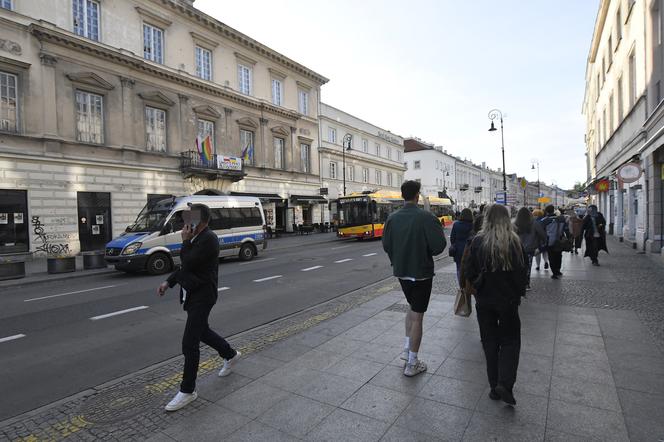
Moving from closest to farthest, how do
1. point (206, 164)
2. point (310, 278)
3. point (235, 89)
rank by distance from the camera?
point (310, 278) < point (206, 164) < point (235, 89)

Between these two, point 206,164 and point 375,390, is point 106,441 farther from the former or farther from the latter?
point 206,164

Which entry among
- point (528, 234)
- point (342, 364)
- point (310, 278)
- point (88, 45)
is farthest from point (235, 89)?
point (342, 364)

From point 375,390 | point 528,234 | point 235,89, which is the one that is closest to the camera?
point 375,390

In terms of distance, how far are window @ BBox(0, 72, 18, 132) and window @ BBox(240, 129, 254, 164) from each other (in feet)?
42.6

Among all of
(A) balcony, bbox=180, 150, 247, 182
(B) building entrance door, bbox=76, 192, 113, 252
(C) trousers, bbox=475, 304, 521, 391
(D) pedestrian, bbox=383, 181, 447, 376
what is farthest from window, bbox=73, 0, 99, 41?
(C) trousers, bbox=475, 304, 521, 391

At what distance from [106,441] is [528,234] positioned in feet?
23.2

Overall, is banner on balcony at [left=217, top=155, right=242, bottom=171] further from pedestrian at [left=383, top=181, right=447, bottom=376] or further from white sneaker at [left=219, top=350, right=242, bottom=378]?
pedestrian at [left=383, top=181, right=447, bottom=376]

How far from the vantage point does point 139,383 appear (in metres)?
4.05

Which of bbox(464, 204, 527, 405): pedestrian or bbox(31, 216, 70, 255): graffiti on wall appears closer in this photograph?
bbox(464, 204, 527, 405): pedestrian

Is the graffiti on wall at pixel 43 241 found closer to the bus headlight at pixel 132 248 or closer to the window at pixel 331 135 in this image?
the bus headlight at pixel 132 248

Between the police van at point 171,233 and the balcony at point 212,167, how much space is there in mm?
8983

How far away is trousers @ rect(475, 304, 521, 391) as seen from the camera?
10.5 feet

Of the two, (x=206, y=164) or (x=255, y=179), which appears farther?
(x=255, y=179)

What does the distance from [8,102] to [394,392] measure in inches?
831
